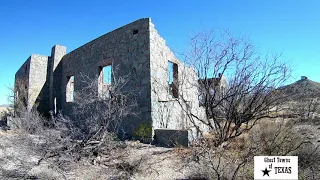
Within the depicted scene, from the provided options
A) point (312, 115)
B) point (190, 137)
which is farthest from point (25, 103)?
point (312, 115)

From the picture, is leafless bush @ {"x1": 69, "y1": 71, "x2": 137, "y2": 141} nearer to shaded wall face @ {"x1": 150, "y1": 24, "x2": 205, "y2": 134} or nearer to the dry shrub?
shaded wall face @ {"x1": 150, "y1": 24, "x2": 205, "y2": 134}

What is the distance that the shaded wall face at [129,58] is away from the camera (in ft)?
25.7

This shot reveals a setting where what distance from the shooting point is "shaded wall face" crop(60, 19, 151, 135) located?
7.83 metres

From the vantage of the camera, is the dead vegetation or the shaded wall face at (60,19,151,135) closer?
the dead vegetation

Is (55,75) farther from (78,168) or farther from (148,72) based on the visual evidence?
(78,168)

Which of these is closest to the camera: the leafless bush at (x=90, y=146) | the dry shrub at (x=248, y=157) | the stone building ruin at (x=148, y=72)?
the dry shrub at (x=248, y=157)

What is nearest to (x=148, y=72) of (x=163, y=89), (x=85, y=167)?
(x=163, y=89)

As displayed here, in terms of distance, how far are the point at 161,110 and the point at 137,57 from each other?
195 cm

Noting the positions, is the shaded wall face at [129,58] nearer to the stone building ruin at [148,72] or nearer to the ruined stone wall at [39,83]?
the stone building ruin at [148,72]

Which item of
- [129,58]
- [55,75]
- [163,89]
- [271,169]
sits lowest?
[271,169]

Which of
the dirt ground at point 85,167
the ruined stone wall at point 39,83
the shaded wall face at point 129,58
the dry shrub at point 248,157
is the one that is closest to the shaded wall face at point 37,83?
the ruined stone wall at point 39,83

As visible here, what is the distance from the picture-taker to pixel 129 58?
836 centimetres

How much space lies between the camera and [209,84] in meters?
6.04

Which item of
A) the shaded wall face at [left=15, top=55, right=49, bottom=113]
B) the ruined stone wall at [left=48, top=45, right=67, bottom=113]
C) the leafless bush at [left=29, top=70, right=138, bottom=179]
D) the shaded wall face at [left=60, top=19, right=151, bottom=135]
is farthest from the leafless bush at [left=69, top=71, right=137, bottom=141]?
the shaded wall face at [left=15, top=55, right=49, bottom=113]
